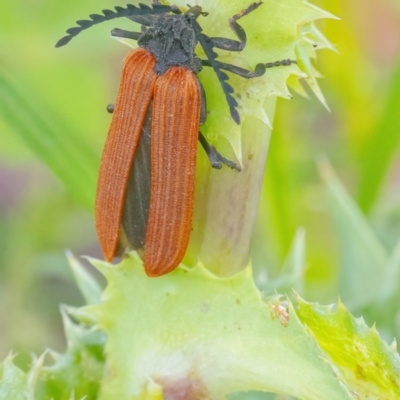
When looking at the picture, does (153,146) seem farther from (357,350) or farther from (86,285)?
(357,350)

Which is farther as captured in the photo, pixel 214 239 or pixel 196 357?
pixel 214 239

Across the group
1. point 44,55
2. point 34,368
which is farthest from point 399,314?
point 44,55

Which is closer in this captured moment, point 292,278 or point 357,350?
point 357,350

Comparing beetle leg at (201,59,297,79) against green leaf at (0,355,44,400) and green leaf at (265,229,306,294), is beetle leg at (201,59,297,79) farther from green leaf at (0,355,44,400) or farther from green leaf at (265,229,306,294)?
green leaf at (0,355,44,400)

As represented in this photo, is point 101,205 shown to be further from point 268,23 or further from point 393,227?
point 393,227

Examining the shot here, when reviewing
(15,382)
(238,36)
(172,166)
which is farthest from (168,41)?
(15,382)

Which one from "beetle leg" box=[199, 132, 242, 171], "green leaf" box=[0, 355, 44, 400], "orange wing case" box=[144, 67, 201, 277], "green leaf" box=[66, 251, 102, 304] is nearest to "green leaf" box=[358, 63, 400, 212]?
"orange wing case" box=[144, 67, 201, 277]
